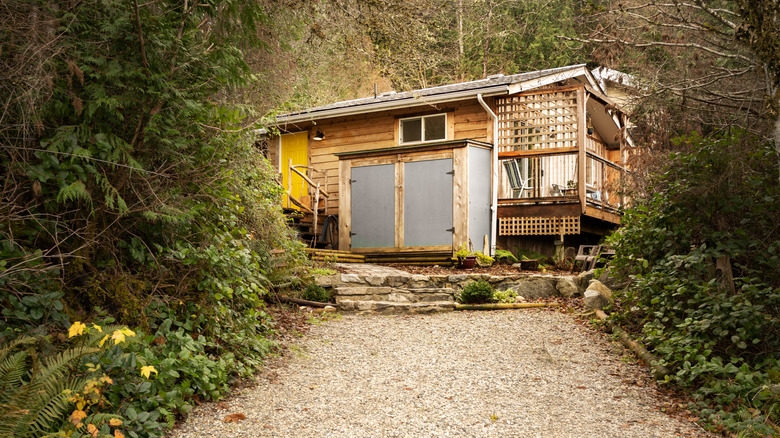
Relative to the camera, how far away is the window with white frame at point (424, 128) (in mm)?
12672

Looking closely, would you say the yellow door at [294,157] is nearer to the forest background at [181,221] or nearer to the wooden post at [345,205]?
the wooden post at [345,205]

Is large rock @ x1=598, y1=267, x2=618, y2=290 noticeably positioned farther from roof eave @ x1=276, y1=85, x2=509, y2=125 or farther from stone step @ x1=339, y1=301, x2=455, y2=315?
roof eave @ x1=276, y1=85, x2=509, y2=125

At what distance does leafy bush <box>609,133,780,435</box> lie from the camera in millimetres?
4234

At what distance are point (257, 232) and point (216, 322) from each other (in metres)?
2.32

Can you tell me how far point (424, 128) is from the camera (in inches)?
503

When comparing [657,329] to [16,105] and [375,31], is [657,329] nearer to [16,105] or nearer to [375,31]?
[375,31]

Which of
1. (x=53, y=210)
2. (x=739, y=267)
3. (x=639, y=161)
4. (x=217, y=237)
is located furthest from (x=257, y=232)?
(x=639, y=161)

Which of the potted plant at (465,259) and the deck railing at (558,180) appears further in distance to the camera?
the deck railing at (558,180)

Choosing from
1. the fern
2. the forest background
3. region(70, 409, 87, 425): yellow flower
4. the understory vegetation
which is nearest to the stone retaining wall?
the forest background

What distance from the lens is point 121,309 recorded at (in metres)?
3.97

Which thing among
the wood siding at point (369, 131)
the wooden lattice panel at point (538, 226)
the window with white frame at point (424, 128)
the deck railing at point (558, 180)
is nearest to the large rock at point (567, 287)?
the wooden lattice panel at point (538, 226)

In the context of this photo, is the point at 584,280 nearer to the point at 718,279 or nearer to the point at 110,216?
the point at 718,279

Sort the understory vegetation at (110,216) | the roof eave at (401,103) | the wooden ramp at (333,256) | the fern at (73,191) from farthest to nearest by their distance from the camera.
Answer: the roof eave at (401,103)
the wooden ramp at (333,256)
the fern at (73,191)
the understory vegetation at (110,216)

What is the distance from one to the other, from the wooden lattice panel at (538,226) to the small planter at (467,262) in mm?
1375
